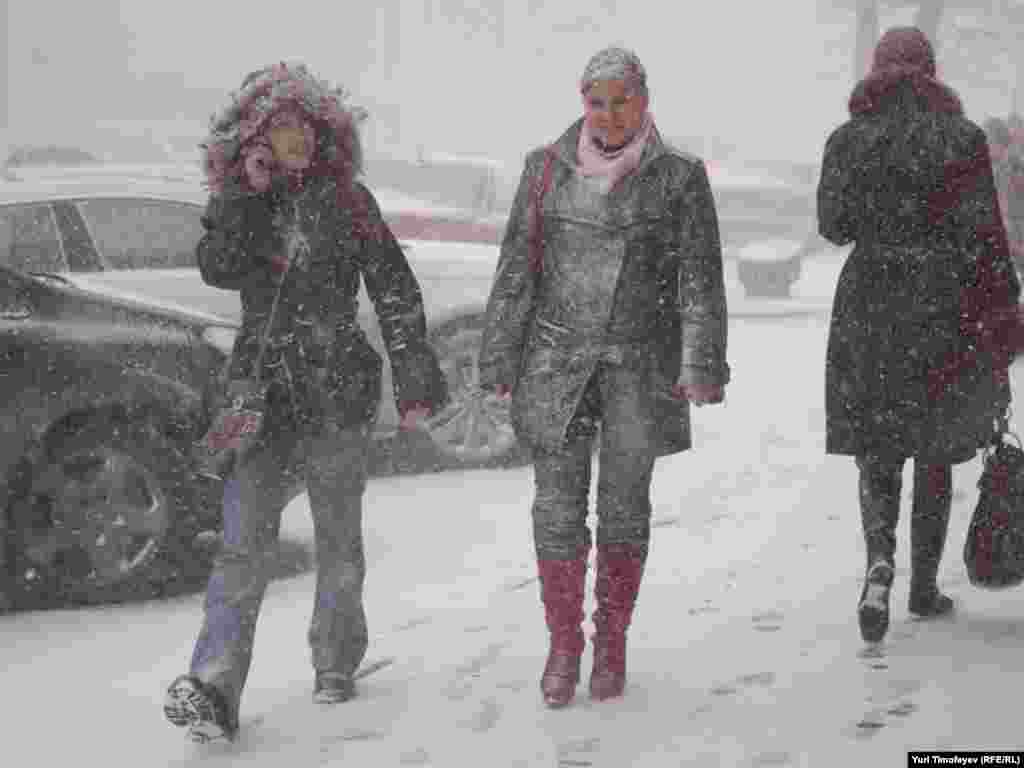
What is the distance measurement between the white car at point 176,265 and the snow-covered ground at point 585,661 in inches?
28.6

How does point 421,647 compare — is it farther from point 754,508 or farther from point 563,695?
point 754,508

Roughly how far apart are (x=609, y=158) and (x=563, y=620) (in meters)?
1.25

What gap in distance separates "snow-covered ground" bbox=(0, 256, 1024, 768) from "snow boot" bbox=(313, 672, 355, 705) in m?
0.04

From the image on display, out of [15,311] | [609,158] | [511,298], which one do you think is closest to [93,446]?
[15,311]

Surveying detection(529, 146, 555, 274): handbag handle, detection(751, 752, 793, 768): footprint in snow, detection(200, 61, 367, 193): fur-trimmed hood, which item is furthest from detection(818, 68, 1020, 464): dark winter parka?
detection(200, 61, 367, 193): fur-trimmed hood

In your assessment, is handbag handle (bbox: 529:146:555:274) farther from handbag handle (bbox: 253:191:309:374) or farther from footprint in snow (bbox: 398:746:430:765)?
footprint in snow (bbox: 398:746:430:765)

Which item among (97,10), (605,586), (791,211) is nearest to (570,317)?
(605,586)

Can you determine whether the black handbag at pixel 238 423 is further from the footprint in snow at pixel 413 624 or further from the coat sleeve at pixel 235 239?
the footprint in snow at pixel 413 624

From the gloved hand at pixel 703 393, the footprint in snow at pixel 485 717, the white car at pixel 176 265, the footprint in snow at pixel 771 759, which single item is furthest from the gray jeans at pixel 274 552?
the white car at pixel 176 265

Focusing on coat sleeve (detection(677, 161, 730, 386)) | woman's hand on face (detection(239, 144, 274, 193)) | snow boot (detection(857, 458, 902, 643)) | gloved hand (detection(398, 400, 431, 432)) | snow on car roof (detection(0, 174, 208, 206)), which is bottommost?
snow boot (detection(857, 458, 902, 643))

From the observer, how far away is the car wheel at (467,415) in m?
8.62

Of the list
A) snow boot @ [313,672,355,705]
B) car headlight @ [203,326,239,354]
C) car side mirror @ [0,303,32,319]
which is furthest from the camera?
car headlight @ [203,326,239,354]

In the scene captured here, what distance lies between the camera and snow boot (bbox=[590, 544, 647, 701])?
4.43m

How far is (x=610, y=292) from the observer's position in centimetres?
433
